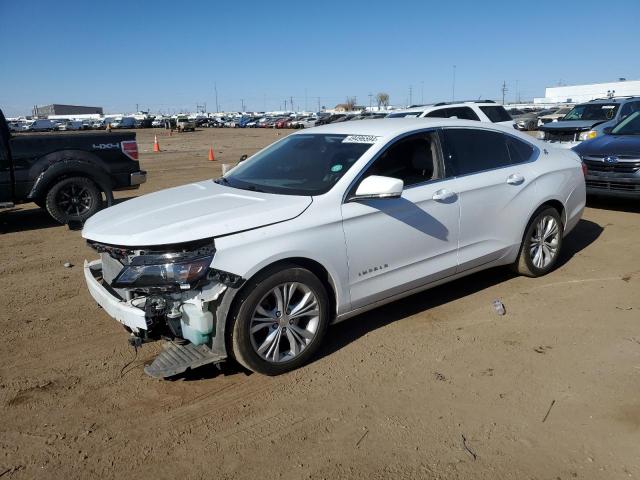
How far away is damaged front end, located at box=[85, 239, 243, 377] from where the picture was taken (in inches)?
132

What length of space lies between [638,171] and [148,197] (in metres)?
6.93

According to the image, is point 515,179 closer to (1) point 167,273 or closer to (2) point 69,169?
(1) point 167,273

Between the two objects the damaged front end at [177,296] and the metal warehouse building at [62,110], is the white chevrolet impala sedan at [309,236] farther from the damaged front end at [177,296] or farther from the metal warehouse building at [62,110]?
the metal warehouse building at [62,110]

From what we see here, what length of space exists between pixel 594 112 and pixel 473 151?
1123 cm

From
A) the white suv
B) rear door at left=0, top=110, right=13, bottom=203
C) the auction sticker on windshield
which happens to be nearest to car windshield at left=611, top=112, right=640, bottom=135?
the white suv

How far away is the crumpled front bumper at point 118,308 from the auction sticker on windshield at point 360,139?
212cm

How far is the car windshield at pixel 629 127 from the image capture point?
919 cm

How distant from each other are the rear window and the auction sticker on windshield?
989cm

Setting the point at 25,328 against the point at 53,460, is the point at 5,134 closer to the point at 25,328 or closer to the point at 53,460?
the point at 25,328

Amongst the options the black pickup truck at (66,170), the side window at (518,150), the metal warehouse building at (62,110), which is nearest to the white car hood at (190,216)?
the side window at (518,150)

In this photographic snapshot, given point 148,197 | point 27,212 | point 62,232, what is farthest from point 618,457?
point 27,212

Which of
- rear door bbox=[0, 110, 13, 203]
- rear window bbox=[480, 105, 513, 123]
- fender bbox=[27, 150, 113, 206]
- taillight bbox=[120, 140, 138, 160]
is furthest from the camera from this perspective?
rear window bbox=[480, 105, 513, 123]

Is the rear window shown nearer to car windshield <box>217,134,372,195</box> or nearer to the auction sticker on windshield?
car windshield <box>217,134,372,195</box>

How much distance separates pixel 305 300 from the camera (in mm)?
3715
